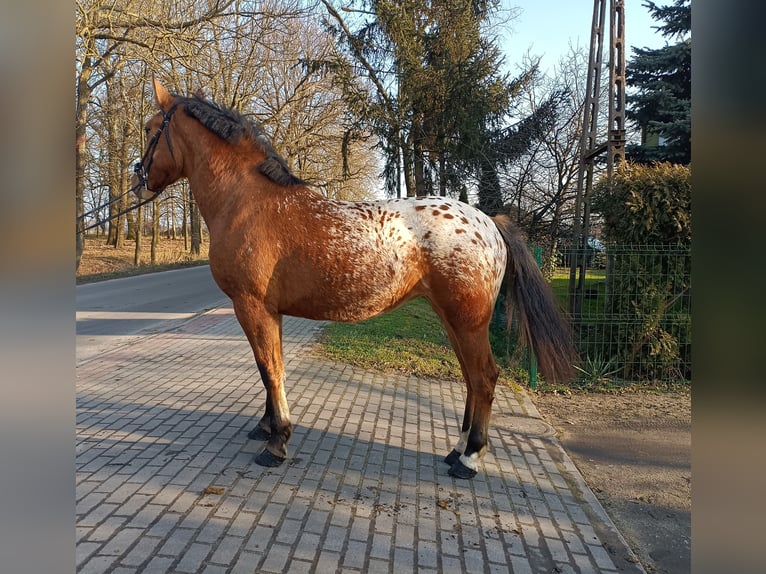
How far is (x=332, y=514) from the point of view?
2.84 meters

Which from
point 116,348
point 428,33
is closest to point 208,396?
point 116,348

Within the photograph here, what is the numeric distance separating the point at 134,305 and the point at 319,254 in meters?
10.8

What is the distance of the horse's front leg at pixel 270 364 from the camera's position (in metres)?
3.41

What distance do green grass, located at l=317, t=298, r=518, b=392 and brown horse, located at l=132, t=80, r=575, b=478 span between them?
2.74 meters

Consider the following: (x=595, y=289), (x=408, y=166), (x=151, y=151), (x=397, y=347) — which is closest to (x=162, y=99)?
(x=151, y=151)

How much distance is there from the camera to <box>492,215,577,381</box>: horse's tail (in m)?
A: 3.70

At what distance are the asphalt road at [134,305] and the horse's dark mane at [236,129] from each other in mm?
4706

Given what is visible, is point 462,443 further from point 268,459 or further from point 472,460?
point 268,459

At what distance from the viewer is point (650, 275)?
6230 mm

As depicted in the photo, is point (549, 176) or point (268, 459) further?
point (549, 176)
